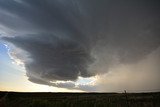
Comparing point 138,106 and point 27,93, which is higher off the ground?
point 27,93

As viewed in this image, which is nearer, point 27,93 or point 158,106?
point 158,106

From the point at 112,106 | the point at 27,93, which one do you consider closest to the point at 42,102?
the point at 112,106

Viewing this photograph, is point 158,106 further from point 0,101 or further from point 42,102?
point 0,101

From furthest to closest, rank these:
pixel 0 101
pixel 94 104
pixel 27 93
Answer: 1. pixel 27 93
2. pixel 94 104
3. pixel 0 101

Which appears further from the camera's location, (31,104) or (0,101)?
(31,104)

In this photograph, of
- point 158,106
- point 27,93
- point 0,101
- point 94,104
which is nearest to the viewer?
point 0,101

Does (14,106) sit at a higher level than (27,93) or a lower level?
lower

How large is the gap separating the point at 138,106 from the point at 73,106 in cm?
1706

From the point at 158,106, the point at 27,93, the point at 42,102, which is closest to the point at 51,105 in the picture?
the point at 42,102

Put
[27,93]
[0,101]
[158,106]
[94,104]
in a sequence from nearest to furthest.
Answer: [0,101], [158,106], [94,104], [27,93]

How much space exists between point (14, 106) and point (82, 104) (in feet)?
56.2

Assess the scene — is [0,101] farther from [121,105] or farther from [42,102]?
[121,105]

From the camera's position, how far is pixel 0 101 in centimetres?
4225

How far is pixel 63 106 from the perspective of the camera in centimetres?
6344
